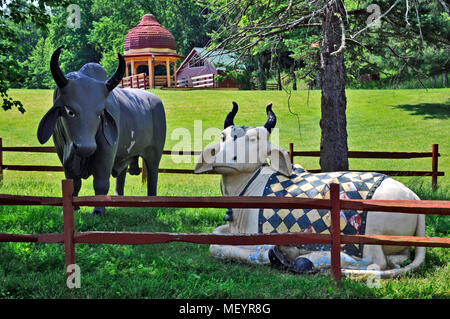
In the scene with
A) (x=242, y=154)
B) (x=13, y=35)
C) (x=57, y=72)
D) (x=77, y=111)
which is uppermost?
(x=13, y=35)

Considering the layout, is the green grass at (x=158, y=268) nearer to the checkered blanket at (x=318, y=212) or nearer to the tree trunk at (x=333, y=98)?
the checkered blanket at (x=318, y=212)

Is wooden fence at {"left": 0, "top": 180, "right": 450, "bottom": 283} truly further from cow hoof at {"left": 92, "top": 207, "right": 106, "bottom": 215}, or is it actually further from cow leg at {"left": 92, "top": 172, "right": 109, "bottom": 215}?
cow hoof at {"left": 92, "top": 207, "right": 106, "bottom": 215}

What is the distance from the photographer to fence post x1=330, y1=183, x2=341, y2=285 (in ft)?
15.3

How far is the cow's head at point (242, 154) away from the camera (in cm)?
567

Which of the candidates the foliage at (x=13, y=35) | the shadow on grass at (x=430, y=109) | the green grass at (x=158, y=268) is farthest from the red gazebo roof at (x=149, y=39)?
the foliage at (x=13, y=35)

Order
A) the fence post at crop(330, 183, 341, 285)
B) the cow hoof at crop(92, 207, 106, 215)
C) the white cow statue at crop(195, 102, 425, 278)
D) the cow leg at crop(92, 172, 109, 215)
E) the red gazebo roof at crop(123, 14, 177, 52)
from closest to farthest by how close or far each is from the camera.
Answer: the fence post at crop(330, 183, 341, 285), the white cow statue at crop(195, 102, 425, 278), the cow leg at crop(92, 172, 109, 215), the cow hoof at crop(92, 207, 106, 215), the red gazebo roof at crop(123, 14, 177, 52)

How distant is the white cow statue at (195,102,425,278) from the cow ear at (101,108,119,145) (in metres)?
1.76

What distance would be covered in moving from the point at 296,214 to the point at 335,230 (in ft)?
2.79

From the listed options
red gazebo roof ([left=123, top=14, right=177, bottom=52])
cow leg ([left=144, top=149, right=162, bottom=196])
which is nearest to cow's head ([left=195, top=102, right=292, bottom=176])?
cow leg ([left=144, top=149, right=162, bottom=196])

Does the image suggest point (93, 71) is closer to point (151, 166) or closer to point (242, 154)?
point (151, 166)

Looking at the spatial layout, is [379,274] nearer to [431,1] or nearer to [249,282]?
[249,282]

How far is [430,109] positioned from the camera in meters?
26.0
